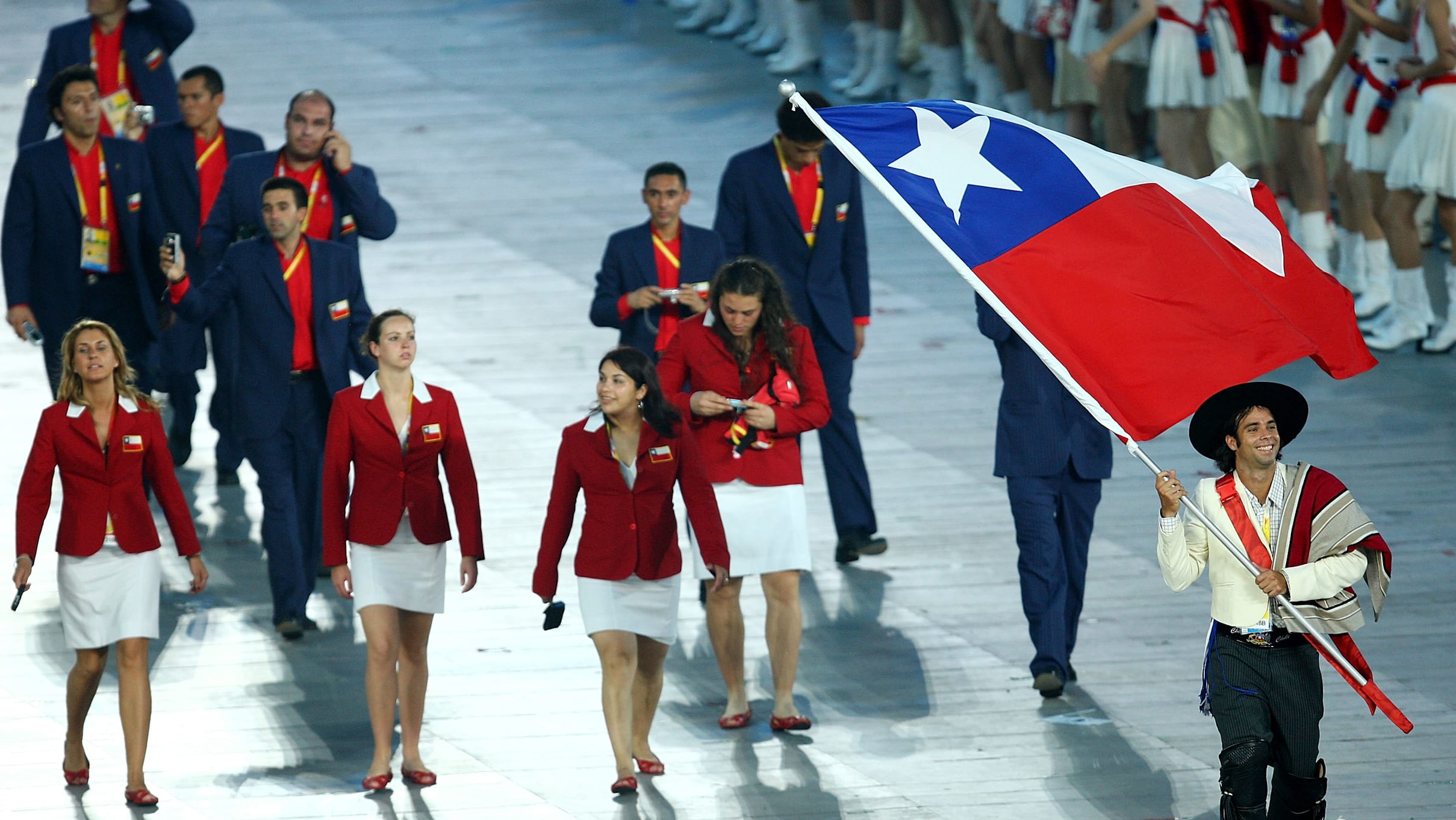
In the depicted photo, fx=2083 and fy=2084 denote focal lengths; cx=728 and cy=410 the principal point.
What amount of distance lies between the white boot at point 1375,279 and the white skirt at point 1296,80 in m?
0.83

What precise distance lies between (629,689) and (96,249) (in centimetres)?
401

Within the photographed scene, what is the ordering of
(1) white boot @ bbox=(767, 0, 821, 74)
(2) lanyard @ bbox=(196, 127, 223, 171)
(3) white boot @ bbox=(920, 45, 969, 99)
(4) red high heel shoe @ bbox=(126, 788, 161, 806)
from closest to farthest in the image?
(4) red high heel shoe @ bbox=(126, 788, 161, 806)
(2) lanyard @ bbox=(196, 127, 223, 171)
(3) white boot @ bbox=(920, 45, 969, 99)
(1) white boot @ bbox=(767, 0, 821, 74)

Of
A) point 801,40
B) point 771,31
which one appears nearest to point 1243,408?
point 801,40

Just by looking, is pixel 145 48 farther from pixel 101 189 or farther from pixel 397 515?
pixel 397 515

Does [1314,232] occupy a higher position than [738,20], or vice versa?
[738,20]

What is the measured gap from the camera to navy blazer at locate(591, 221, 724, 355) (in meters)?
8.68

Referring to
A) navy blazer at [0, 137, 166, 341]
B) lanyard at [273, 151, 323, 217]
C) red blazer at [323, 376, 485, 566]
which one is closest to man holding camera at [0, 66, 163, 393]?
navy blazer at [0, 137, 166, 341]

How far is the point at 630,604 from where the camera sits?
23.0ft

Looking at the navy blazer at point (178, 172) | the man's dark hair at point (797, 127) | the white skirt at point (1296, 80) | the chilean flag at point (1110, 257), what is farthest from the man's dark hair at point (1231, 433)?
the white skirt at point (1296, 80)

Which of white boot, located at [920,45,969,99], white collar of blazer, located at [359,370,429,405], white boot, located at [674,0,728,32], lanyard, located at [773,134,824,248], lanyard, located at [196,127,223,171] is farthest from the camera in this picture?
white boot, located at [674,0,728,32]

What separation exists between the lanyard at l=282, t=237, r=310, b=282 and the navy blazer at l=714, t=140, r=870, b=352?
178cm

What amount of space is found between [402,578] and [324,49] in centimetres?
1084

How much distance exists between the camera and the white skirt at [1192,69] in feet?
39.5

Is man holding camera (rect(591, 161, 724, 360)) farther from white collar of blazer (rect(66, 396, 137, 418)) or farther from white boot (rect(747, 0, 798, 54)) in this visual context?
white boot (rect(747, 0, 798, 54))
